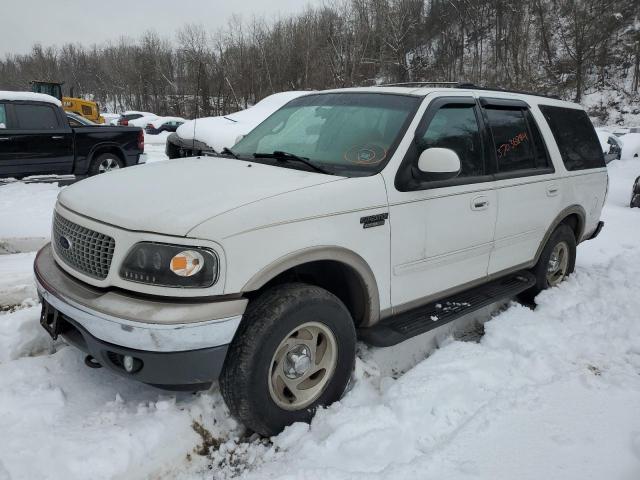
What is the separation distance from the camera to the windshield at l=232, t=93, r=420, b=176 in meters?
3.18

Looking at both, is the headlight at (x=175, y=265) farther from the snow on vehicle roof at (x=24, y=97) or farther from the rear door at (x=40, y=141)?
the snow on vehicle roof at (x=24, y=97)

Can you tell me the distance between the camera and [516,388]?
3131 millimetres

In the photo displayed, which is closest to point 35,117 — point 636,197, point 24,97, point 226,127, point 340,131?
point 24,97

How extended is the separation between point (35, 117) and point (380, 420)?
931 centimetres

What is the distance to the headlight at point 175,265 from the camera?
2320 millimetres

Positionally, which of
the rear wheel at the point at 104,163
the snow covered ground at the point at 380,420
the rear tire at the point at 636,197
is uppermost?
the rear wheel at the point at 104,163

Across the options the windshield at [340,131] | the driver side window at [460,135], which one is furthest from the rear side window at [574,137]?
the windshield at [340,131]

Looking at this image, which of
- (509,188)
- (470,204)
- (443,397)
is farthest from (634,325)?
(443,397)

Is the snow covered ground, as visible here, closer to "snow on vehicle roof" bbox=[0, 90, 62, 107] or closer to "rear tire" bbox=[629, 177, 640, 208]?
"snow on vehicle roof" bbox=[0, 90, 62, 107]

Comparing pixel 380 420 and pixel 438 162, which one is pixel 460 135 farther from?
pixel 380 420

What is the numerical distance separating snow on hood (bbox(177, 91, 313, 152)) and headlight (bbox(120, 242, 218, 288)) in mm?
7196

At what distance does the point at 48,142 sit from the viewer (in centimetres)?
942

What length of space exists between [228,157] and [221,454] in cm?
203

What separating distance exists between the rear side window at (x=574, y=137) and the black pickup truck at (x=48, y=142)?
8.67 m
